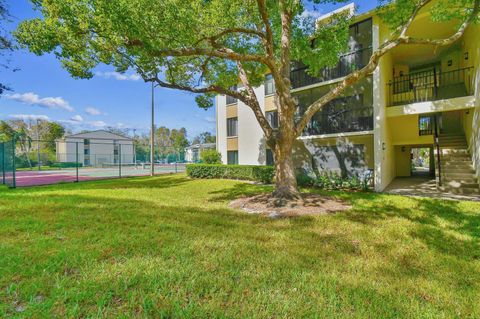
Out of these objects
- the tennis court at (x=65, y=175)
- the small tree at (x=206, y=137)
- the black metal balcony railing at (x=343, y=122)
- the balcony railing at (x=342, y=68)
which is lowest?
the tennis court at (x=65, y=175)

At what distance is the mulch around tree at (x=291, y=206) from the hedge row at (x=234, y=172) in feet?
18.6

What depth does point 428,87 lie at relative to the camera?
13.0 metres

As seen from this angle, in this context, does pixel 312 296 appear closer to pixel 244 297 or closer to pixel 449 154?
pixel 244 297

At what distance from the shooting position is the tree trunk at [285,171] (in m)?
8.41

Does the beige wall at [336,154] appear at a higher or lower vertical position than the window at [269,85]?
lower

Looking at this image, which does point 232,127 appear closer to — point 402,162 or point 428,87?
point 402,162

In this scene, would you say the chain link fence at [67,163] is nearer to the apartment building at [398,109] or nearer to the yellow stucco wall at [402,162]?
the apartment building at [398,109]

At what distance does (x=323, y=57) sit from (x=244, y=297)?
9580mm

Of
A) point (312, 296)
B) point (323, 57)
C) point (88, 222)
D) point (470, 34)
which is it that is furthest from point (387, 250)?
point (470, 34)

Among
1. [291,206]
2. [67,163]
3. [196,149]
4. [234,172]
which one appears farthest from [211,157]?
[196,149]

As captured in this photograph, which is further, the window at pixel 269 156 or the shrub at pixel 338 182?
the window at pixel 269 156

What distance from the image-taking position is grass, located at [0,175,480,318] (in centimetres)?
258

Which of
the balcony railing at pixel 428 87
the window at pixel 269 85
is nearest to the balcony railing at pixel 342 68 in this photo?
the balcony railing at pixel 428 87

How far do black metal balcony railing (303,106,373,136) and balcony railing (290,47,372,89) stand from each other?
2176mm
